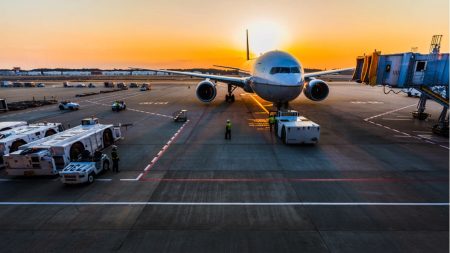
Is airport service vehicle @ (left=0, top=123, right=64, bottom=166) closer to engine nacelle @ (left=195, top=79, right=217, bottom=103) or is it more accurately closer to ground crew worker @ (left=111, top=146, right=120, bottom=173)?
ground crew worker @ (left=111, top=146, right=120, bottom=173)

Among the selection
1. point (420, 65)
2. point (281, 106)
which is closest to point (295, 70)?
point (281, 106)

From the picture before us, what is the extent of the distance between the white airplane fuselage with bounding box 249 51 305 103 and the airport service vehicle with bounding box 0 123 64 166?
19.7 meters

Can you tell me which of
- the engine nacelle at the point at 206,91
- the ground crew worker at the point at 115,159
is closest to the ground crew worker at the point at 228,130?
the ground crew worker at the point at 115,159

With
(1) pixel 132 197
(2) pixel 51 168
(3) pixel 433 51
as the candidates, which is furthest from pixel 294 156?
(3) pixel 433 51

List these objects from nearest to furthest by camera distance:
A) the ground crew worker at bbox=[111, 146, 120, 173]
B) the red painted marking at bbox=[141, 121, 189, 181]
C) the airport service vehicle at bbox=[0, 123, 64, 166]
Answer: the red painted marking at bbox=[141, 121, 189, 181], the ground crew worker at bbox=[111, 146, 120, 173], the airport service vehicle at bbox=[0, 123, 64, 166]

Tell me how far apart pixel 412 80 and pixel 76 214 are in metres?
28.4

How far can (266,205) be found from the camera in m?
11.8

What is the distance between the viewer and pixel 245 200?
40.2 ft

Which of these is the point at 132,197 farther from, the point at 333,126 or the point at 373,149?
the point at 333,126

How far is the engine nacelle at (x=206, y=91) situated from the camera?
39344 millimetres

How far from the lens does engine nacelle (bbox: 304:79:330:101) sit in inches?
1410

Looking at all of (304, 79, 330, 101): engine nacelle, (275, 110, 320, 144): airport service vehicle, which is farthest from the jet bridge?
(275, 110, 320, 144): airport service vehicle

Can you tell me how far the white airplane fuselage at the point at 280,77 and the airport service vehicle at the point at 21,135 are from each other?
19.7 meters

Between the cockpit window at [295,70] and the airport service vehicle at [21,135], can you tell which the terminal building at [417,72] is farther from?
the airport service vehicle at [21,135]
